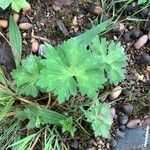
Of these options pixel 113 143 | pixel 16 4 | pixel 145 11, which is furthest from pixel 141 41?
pixel 16 4

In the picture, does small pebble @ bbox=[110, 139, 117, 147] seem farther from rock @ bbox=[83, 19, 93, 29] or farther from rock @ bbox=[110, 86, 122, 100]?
rock @ bbox=[83, 19, 93, 29]

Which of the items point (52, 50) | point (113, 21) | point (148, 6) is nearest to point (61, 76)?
point (52, 50)

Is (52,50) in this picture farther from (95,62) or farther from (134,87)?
(134,87)

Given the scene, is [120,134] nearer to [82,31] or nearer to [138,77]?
[138,77]

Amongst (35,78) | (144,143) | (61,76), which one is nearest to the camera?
(61,76)

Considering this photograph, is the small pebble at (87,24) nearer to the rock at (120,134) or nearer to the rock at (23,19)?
the rock at (23,19)

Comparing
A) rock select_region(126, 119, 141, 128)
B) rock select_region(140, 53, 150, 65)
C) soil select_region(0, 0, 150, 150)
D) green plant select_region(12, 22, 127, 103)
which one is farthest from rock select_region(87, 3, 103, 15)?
rock select_region(126, 119, 141, 128)
